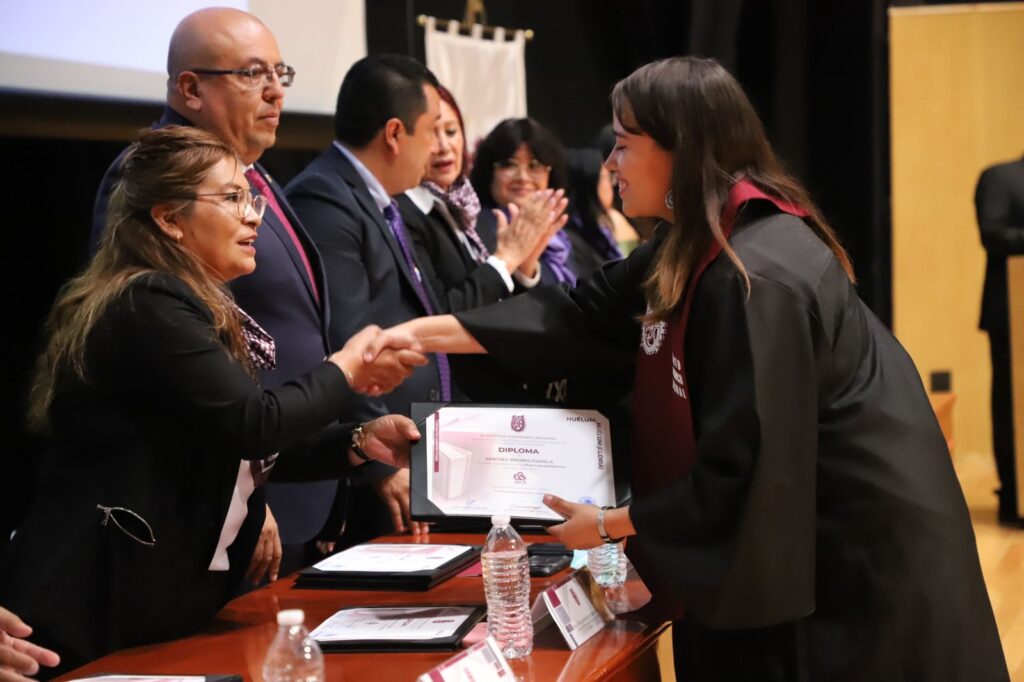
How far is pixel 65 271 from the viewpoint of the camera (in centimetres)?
331

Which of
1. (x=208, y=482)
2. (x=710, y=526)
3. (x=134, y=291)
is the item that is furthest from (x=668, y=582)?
(x=134, y=291)

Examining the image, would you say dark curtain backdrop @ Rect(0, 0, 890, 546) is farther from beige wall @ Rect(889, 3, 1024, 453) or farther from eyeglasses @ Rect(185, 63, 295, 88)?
eyeglasses @ Rect(185, 63, 295, 88)

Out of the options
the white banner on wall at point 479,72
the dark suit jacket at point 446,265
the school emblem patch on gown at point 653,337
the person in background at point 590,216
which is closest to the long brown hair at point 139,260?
the school emblem patch on gown at point 653,337

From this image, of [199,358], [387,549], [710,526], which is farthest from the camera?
[387,549]

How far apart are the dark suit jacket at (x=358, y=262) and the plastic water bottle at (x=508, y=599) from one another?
106cm

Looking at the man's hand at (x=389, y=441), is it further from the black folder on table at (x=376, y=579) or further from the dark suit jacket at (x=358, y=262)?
the dark suit jacket at (x=358, y=262)

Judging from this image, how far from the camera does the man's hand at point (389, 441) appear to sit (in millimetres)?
2287

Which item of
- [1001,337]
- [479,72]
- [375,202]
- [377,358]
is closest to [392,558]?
[377,358]

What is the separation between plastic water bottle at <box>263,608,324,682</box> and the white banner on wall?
4.47m

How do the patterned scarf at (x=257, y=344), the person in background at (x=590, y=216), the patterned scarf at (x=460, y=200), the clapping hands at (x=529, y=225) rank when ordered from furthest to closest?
the person in background at (x=590, y=216)
the patterned scarf at (x=460, y=200)
the clapping hands at (x=529, y=225)
the patterned scarf at (x=257, y=344)

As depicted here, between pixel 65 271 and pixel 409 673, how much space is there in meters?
1.91

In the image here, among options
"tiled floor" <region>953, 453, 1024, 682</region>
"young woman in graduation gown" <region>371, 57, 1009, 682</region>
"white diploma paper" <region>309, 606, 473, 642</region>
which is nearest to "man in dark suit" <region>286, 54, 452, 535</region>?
"white diploma paper" <region>309, 606, 473, 642</region>

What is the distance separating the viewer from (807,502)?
5.97 ft

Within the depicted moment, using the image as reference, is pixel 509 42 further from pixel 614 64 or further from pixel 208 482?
pixel 208 482
